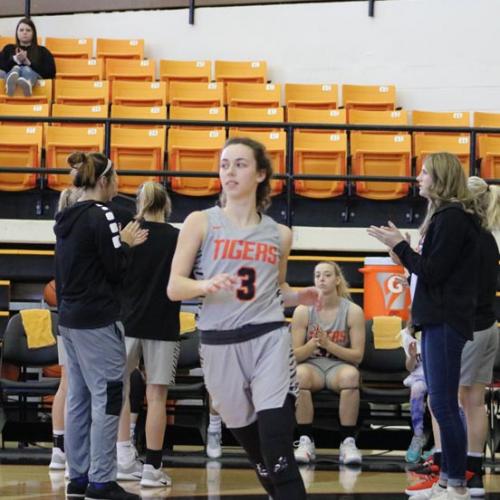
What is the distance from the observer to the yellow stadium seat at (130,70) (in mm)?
11523

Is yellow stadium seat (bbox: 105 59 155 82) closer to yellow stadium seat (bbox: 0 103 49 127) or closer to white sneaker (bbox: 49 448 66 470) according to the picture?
yellow stadium seat (bbox: 0 103 49 127)

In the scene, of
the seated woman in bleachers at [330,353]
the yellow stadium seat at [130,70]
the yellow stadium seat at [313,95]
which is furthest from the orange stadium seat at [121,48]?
the seated woman in bleachers at [330,353]

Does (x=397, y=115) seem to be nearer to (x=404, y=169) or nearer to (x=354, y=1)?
(x=404, y=169)

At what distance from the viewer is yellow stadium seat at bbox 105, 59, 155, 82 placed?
454 inches

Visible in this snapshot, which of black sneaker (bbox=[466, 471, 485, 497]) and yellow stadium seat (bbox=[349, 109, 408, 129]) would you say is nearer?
black sneaker (bbox=[466, 471, 485, 497])

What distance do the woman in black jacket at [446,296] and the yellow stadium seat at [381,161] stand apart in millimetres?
4424

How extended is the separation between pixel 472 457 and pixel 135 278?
192cm

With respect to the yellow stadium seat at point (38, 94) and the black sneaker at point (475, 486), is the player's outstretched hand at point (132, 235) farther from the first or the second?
the yellow stadium seat at point (38, 94)

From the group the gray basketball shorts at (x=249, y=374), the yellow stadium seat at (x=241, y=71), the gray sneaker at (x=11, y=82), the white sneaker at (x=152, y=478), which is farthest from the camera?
the yellow stadium seat at (x=241, y=71)

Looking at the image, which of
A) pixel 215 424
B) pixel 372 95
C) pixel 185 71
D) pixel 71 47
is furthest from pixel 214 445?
pixel 71 47

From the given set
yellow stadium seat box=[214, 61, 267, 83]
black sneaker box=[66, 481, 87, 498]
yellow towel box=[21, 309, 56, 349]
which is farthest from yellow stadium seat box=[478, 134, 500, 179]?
black sneaker box=[66, 481, 87, 498]

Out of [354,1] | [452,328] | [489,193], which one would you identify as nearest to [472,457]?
[452,328]

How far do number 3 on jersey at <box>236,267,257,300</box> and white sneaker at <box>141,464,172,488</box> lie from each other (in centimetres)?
223

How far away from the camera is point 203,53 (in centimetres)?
1240
